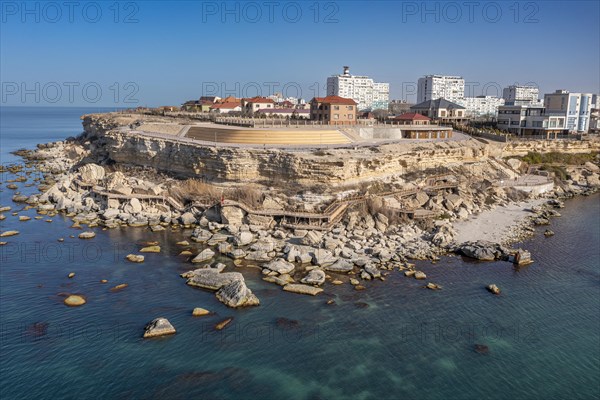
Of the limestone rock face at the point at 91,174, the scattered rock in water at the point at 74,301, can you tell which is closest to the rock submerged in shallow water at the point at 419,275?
the scattered rock in water at the point at 74,301

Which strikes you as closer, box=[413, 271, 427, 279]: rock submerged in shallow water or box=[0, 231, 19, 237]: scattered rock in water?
box=[413, 271, 427, 279]: rock submerged in shallow water

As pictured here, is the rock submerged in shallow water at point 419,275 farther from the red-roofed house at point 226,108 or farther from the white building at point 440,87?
the white building at point 440,87

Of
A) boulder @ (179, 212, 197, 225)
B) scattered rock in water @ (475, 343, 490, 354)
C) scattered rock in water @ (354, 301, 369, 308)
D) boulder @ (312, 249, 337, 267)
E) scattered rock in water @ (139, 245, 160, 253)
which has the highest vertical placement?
boulder @ (179, 212, 197, 225)

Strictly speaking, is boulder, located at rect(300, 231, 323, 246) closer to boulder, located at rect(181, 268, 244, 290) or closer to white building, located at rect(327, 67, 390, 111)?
boulder, located at rect(181, 268, 244, 290)

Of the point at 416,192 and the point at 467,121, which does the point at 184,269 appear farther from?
the point at 467,121

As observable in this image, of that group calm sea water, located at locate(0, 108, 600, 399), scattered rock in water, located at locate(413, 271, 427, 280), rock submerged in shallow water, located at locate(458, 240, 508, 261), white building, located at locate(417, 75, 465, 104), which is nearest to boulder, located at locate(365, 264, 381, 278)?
calm sea water, located at locate(0, 108, 600, 399)

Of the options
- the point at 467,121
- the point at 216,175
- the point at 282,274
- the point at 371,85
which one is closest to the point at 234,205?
the point at 216,175
